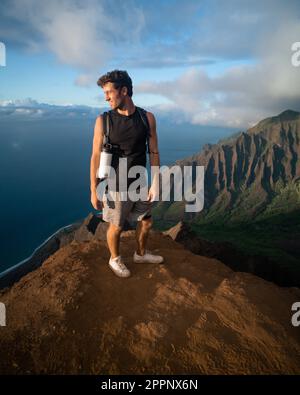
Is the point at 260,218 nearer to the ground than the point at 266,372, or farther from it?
nearer to the ground

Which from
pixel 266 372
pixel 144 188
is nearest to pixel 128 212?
pixel 144 188

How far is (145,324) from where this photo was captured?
4855mm

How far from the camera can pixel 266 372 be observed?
3996 mm

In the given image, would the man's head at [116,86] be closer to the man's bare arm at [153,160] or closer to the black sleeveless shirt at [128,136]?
the black sleeveless shirt at [128,136]

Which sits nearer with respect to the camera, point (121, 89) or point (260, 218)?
point (121, 89)

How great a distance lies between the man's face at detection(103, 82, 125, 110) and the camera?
5.34 meters

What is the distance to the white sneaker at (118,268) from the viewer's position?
6.43 m

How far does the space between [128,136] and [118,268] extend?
9.97 ft

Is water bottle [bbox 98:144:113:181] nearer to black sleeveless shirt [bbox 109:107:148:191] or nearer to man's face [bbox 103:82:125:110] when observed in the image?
black sleeveless shirt [bbox 109:107:148:191]

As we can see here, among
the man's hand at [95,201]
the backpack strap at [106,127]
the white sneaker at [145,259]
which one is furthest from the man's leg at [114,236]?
the backpack strap at [106,127]

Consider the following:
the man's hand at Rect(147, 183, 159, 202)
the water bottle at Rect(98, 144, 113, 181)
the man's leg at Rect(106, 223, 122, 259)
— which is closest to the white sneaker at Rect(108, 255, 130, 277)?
the man's leg at Rect(106, 223, 122, 259)

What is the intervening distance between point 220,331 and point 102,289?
2.55 m

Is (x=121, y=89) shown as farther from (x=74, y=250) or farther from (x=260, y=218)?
(x=260, y=218)

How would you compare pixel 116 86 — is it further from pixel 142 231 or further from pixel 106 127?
pixel 142 231
